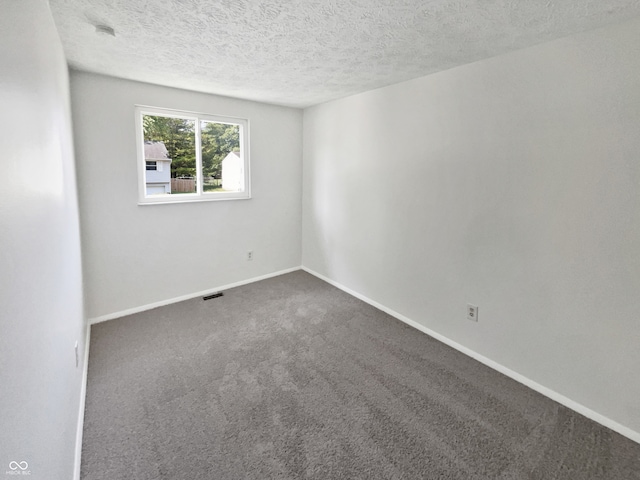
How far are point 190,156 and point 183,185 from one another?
0.33 m

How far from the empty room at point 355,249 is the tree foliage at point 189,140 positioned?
0.02m

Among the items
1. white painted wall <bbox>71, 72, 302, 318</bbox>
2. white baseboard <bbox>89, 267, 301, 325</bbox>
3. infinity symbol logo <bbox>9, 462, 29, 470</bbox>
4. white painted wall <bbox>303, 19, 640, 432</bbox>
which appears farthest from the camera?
white baseboard <bbox>89, 267, 301, 325</bbox>

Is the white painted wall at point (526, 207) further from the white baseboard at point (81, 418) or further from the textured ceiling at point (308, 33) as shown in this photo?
the white baseboard at point (81, 418)

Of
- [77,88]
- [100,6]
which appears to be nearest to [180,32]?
[100,6]

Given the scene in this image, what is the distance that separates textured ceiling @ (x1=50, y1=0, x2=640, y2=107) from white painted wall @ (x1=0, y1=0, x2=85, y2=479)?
48 cm

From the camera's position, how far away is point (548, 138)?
200 centimetres

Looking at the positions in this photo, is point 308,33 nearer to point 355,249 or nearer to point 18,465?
point 18,465

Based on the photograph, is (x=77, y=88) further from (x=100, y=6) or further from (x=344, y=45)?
(x=344, y=45)

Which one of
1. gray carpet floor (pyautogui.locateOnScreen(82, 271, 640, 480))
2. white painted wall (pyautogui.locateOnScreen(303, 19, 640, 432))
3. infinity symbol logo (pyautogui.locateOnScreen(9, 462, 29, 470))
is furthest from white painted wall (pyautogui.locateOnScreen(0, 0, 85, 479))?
white painted wall (pyautogui.locateOnScreen(303, 19, 640, 432))

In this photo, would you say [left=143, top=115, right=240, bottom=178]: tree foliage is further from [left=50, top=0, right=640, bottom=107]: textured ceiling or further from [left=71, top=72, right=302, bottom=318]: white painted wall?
[left=50, top=0, right=640, bottom=107]: textured ceiling

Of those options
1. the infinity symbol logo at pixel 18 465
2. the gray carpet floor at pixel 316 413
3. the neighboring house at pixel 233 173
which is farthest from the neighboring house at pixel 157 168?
the infinity symbol logo at pixel 18 465

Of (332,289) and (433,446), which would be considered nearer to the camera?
(433,446)

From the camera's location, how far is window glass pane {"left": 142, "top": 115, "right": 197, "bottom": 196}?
3258 mm

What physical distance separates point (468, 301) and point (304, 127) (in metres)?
2.94
